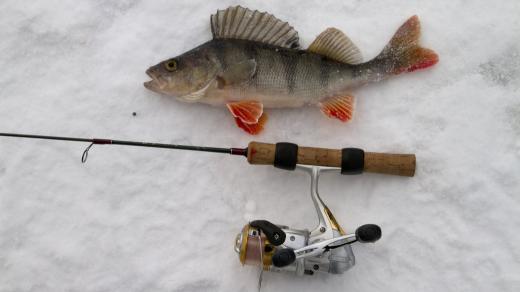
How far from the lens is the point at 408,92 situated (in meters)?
2.91

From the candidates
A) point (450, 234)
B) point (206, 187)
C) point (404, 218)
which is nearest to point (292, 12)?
point (206, 187)

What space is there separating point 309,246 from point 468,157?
1139 mm

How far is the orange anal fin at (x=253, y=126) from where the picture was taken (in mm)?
2830

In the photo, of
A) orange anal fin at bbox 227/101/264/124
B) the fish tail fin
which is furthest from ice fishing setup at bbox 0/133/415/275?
the fish tail fin

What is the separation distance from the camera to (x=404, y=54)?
2805mm

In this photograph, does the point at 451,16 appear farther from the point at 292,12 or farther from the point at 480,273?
the point at 480,273

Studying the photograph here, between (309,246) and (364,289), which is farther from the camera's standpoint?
(364,289)

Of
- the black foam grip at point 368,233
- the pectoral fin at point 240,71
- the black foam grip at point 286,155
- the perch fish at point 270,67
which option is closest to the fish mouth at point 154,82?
the perch fish at point 270,67

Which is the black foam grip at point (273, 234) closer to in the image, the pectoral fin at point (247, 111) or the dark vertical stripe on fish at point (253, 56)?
the pectoral fin at point (247, 111)

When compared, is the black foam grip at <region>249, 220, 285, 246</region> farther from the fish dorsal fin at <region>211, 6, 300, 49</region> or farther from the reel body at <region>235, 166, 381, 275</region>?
the fish dorsal fin at <region>211, 6, 300, 49</region>

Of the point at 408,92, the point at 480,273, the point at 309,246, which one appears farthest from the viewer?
the point at 408,92

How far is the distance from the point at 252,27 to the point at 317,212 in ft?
3.70

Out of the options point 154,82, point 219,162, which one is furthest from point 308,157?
point 154,82

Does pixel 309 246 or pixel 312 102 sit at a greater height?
pixel 312 102
